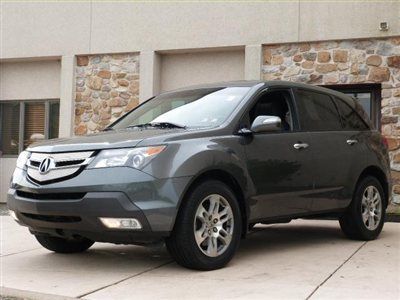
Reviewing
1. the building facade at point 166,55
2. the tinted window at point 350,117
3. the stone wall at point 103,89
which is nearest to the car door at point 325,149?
the tinted window at point 350,117

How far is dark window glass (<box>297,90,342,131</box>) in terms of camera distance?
6824 mm

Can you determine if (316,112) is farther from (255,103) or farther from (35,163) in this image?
(35,163)

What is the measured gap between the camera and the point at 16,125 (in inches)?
580

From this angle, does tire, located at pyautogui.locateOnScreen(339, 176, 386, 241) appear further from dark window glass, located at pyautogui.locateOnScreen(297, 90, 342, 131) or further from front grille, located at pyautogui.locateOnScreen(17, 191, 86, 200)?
front grille, located at pyautogui.locateOnScreen(17, 191, 86, 200)

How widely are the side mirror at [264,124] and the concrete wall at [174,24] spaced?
5.85m

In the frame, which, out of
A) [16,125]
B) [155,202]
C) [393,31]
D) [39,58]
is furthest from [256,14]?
[155,202]

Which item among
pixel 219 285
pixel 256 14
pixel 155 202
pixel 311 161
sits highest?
pixel 256 14

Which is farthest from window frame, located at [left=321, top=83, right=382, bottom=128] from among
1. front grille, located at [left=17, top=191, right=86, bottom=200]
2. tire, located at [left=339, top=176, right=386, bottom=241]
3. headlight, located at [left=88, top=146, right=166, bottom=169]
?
front grille, located at [left=17, top=191, right=86, bottom=200]

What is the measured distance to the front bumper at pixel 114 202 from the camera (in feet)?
16.7

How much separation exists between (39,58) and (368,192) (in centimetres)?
914

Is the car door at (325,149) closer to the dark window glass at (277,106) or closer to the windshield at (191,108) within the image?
the dark window glass at (277,106)

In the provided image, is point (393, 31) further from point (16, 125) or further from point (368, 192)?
point (16, 125)

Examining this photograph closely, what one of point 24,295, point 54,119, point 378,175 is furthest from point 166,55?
point 24,295

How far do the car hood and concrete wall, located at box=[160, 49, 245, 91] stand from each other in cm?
666
